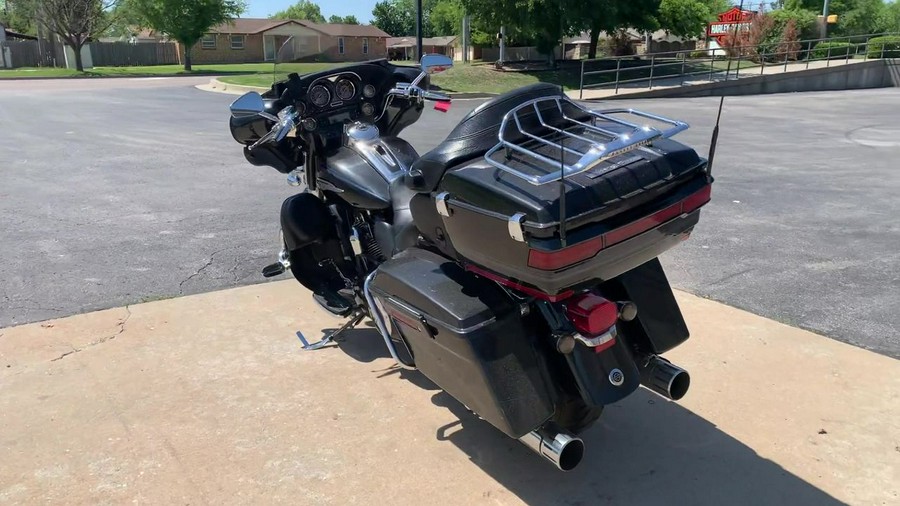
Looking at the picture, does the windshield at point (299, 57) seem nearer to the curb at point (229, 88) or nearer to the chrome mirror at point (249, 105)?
the chrome mirror at point (249, 105)

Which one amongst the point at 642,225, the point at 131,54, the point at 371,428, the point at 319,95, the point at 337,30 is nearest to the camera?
the point at 642,225

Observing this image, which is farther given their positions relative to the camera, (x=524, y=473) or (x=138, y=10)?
(x=138, y=10)

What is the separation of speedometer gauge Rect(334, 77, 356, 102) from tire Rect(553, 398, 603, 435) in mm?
2284

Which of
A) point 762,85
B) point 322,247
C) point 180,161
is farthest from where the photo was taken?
point 762,85

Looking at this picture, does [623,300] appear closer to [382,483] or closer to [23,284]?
[382,483]

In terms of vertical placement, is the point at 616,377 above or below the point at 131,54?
below

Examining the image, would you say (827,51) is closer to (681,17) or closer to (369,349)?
(681,17)

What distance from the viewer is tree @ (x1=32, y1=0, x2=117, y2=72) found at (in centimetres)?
4138

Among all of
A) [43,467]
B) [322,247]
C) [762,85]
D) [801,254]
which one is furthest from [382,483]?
[762,85]

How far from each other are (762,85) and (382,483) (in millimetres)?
26107

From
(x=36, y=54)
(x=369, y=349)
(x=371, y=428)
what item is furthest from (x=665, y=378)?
(x=36, y=54)

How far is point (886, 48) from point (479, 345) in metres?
35.4

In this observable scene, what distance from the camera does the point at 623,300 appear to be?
9.69ft

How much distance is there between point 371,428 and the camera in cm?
328
